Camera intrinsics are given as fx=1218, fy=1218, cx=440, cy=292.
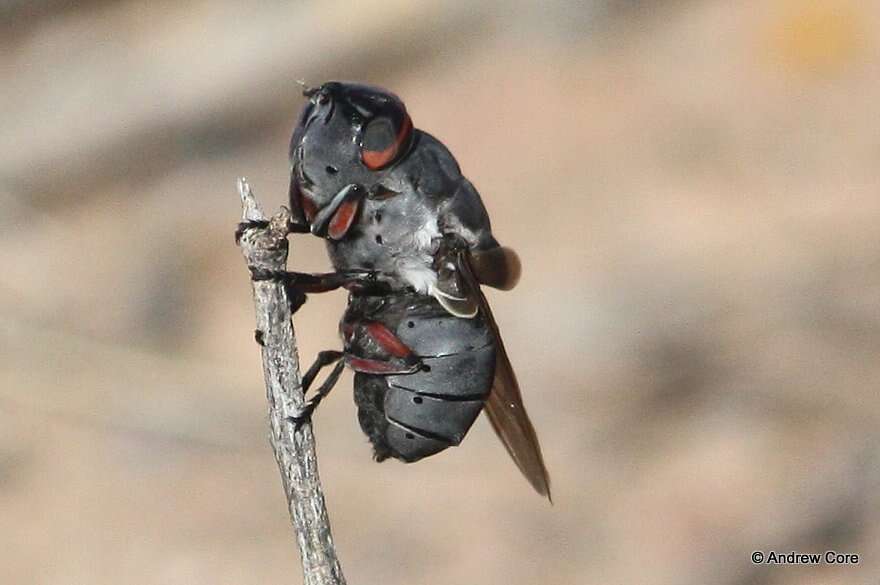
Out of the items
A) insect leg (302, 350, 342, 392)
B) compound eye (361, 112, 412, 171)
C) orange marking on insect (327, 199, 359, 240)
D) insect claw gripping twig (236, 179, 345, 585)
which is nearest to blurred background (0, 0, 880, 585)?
insect leg (302, 350, 342, 392)

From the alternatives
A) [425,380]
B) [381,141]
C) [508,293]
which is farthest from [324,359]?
[508,293]

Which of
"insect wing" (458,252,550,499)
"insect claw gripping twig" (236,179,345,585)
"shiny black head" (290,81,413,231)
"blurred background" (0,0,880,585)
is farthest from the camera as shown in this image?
"blurred background" (0,0,880,585)

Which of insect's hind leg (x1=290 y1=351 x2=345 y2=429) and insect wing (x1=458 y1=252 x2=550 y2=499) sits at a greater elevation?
insect's hind leg (x1=290 y1=351 x2=345 y2=429)

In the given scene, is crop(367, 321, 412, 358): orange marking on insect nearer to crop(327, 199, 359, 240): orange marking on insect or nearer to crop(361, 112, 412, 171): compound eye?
crop(327, 199, 359, 240): orange marking on insect

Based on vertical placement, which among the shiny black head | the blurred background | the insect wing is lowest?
the blurred background

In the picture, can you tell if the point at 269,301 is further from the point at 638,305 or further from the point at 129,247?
the point at 129,247

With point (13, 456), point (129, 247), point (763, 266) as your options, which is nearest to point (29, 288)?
point (129, 247)

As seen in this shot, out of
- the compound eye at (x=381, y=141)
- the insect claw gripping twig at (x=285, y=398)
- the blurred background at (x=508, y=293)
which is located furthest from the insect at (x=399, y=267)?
the blurred background at (x=508, y=293)

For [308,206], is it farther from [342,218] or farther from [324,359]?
[324,359]
